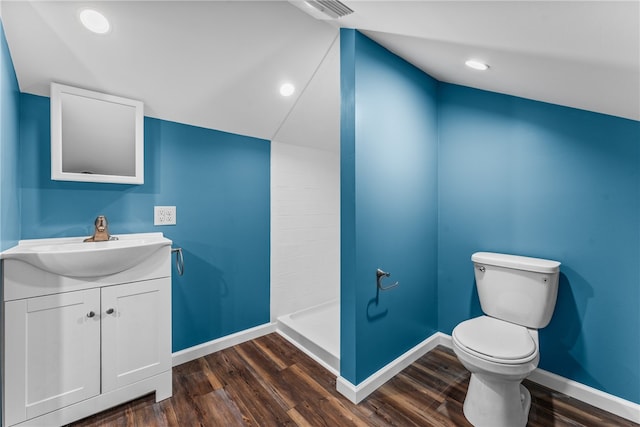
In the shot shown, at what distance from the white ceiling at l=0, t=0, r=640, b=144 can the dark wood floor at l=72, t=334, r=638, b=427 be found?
1.72 m

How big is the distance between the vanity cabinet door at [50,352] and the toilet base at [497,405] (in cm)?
205

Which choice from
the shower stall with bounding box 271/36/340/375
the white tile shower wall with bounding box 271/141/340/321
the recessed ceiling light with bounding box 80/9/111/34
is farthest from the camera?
the white tile shower wall with bounding box 271/141/340/321

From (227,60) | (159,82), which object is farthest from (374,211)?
(159,82)

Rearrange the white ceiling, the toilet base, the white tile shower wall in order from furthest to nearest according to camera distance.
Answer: the white tile shower wall < the toilet base < the white ceiling

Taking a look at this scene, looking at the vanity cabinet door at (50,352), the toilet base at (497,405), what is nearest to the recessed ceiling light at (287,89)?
the vanity cabinet door at (50,352)

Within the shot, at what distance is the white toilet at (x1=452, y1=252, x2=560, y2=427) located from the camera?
4.66ft

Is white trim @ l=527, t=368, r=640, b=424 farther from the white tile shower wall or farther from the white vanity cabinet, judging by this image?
the white vanity cabinet

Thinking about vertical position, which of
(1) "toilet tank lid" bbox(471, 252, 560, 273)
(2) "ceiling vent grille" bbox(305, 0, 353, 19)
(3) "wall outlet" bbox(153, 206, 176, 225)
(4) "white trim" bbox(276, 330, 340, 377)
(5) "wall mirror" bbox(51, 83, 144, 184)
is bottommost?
(4) "white trim" bbox(276, 330, 340, 377)

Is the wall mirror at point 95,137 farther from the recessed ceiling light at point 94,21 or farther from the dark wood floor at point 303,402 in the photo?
the dark wood floor at point 303,402

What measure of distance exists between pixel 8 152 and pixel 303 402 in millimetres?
2014

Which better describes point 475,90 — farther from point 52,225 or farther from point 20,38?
point 52,225

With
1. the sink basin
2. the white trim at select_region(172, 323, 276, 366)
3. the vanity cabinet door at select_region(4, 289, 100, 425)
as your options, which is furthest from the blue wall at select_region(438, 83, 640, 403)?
the vanity cabinet door at select_region(4, 289, 100, 425)

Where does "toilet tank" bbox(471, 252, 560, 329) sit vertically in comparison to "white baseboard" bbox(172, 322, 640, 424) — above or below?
above

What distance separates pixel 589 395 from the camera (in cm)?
168
